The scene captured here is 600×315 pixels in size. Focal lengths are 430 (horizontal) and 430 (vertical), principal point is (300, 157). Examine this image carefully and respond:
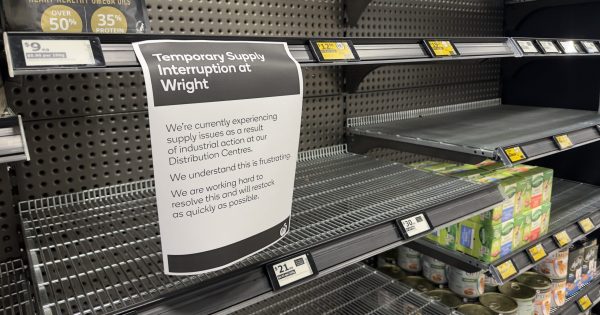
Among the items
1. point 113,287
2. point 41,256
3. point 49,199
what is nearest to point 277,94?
point 113,287

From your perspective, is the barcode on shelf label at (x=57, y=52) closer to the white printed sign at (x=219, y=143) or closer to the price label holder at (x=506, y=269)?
the white printed sign at (x=219, y=143)

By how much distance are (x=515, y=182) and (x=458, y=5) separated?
114cm

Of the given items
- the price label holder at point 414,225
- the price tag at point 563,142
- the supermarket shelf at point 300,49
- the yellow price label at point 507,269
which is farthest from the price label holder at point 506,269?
the supermarket shelf at point 300,49

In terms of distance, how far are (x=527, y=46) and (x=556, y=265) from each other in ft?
3.60

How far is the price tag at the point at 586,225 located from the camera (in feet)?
6.84

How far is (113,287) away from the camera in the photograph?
0.86 m

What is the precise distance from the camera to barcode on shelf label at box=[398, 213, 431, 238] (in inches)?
44.9

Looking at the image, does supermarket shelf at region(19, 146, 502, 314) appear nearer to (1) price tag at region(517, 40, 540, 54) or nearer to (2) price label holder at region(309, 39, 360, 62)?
(2) price label holder at region(309, 39, 360, 62)

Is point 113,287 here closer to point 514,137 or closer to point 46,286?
point 46,286

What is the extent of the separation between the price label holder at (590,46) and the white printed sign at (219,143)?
1.76 m

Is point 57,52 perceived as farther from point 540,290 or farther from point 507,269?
point 540,290

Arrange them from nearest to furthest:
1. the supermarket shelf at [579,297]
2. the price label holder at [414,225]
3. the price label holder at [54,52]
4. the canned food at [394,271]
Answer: the price label holder at [54,52], the price label holder at [414,225], the canned food at [394,271], the supermarket shelf at [579,297]

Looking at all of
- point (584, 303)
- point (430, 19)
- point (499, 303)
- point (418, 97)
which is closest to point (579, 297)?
point (584, 303)

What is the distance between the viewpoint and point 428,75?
2227mm
